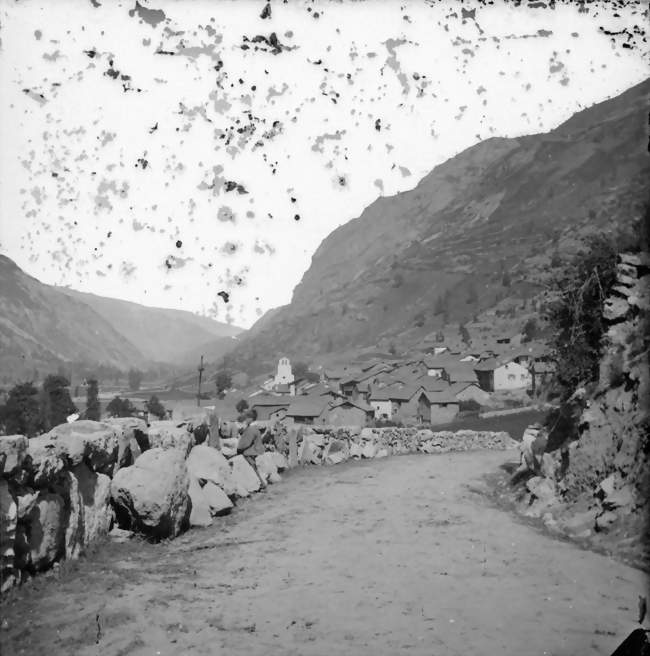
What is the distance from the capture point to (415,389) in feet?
266

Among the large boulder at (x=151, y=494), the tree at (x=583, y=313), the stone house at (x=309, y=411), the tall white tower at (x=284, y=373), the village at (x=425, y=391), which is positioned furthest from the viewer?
the tall white tower at (x=284, y=373)

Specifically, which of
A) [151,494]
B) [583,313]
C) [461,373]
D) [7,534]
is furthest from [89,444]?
[461,373]

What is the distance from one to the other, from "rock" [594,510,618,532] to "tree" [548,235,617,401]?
17.7 feet

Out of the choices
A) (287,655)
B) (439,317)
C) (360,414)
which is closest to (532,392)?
(360,414)

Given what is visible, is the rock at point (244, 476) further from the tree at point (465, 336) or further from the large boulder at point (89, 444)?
the tree at point (465, 336)

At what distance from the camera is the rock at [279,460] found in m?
23.0

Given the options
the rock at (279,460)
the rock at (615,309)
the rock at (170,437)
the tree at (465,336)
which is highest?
the tree at (465,336)

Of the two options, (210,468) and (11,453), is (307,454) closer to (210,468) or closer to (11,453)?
(210,468)

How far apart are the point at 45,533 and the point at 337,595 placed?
5.10 meters

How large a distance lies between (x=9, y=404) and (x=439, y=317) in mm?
133813

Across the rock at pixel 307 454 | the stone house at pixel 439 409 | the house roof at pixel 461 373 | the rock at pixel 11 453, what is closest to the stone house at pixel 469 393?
the house roof at pixel 461 373

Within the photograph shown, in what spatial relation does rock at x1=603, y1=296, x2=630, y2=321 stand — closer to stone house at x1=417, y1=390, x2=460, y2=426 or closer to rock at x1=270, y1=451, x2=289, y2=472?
rock at x1=270, y1=451, x2=289, y2=472

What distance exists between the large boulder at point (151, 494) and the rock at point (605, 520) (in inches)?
381

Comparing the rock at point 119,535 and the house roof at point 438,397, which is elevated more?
the rock at point 119,535
